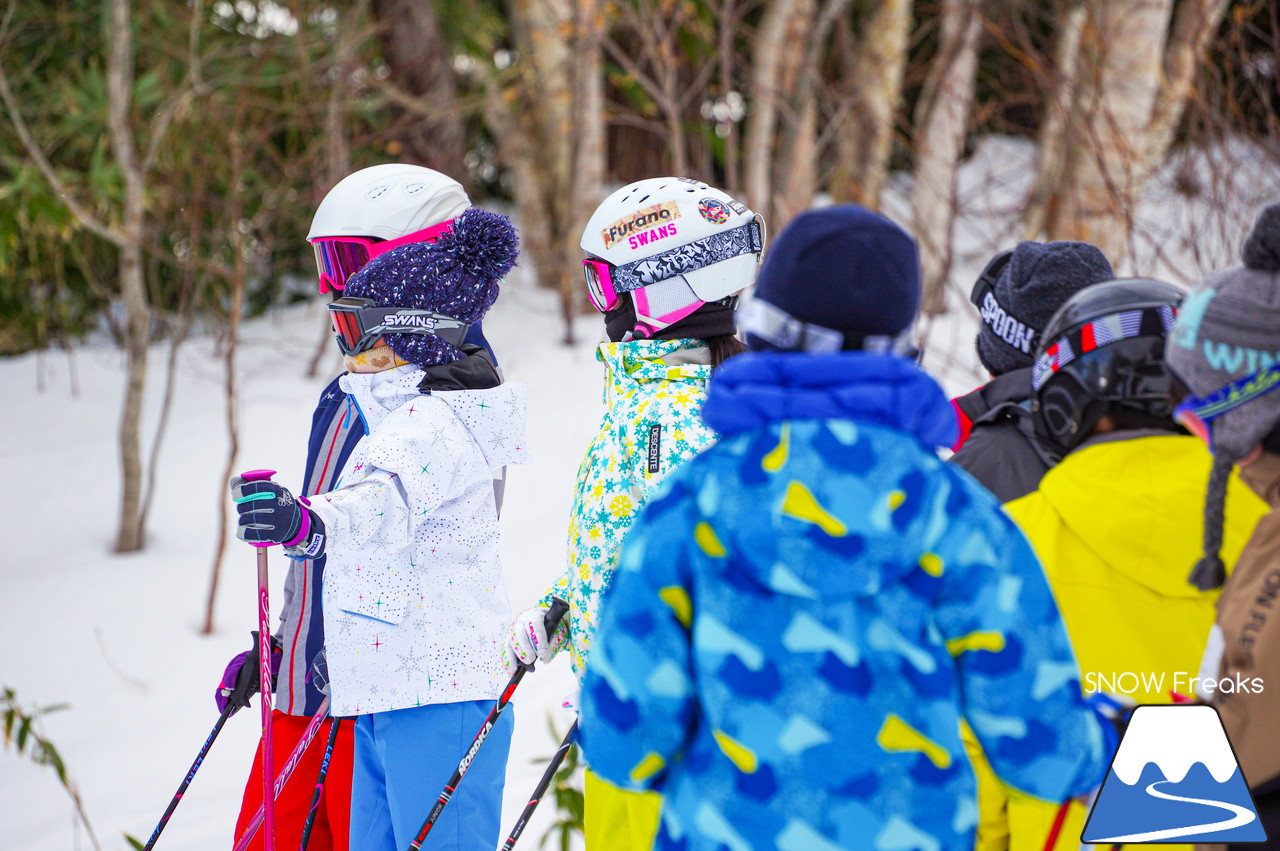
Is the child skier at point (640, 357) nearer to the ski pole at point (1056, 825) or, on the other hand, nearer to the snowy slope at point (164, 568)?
the ski pole at point (1056, 825)

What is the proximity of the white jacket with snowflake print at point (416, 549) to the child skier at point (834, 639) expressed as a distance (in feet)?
2.94

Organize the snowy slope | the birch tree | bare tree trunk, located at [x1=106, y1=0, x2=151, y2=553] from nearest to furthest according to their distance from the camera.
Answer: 1. the snowy slope
2. the birch tree
3. bare tree trunk, located at [x1=106, y1=0, x2=151, y2=553]

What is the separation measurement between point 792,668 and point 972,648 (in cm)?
22

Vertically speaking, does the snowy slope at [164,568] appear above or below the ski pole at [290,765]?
below

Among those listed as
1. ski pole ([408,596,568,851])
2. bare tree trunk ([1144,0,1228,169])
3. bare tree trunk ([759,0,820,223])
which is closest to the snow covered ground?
bare tree trunk ([1144,0,1228,169])

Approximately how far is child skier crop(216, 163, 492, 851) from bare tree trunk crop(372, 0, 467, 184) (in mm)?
5863

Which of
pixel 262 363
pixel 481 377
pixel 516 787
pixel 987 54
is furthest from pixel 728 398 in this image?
pixel 987 54

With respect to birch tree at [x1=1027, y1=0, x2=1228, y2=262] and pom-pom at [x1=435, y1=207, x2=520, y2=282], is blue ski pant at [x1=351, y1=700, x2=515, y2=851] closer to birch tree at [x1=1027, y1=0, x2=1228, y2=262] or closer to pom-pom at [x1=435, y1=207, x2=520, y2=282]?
pom-pom at [x1=435, y1=207, x2=520, y2=282]

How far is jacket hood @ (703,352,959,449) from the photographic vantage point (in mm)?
1289

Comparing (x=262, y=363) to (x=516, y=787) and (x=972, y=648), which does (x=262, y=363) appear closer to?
(x=516, y=787)

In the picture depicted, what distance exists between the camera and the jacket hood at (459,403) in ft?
7.37

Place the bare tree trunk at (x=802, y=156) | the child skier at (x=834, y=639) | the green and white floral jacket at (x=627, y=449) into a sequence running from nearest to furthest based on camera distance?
the child skier at (x=834, y=639) → the green and white floral jacket at (x=627, y=449) → the bare tree trunk at (x=802, y=156)

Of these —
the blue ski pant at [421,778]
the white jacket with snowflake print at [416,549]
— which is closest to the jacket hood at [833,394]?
the white jacket with snowflake print at [416,549]

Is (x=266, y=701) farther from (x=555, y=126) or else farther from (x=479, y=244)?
(x=555, y=126)
